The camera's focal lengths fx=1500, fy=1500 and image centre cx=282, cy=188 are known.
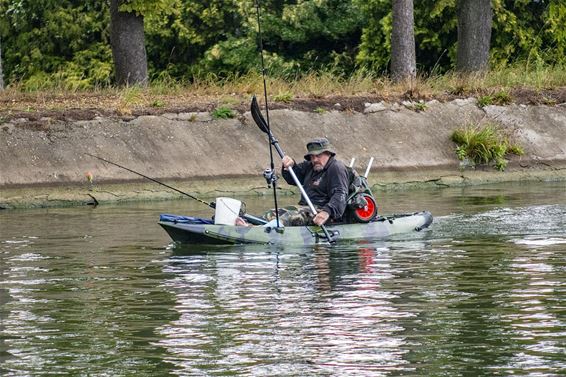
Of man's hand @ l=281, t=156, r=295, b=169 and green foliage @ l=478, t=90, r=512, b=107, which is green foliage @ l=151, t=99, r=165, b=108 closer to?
green foliage @ l=478, t=90, r=512, b=107

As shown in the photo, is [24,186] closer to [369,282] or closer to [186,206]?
[186,206]

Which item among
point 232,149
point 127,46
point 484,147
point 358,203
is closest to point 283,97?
point 232,149

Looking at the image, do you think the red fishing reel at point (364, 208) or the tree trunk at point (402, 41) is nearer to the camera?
the red fishing reel at point (364, 208)

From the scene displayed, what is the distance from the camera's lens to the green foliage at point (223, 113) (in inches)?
1227

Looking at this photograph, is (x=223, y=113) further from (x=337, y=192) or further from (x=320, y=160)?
(x=337, y=192)

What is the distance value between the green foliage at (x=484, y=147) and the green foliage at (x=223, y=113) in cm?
483

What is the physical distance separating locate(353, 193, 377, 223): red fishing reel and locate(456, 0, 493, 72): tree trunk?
15626 mm

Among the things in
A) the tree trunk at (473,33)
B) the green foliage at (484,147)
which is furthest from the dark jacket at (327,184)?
the tree trunk at (473,33)

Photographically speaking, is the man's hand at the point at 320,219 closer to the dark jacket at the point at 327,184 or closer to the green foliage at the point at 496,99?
the dark jacket at the point at 327,184

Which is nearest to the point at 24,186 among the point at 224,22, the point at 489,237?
the point at 489,237

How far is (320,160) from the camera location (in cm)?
2084

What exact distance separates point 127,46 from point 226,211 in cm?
1366

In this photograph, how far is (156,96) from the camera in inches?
1275

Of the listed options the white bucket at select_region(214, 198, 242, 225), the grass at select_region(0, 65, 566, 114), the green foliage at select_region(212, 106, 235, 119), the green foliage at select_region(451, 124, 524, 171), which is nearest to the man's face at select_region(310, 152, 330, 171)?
the white bucket at select_region(214, 198, 242, 225)
